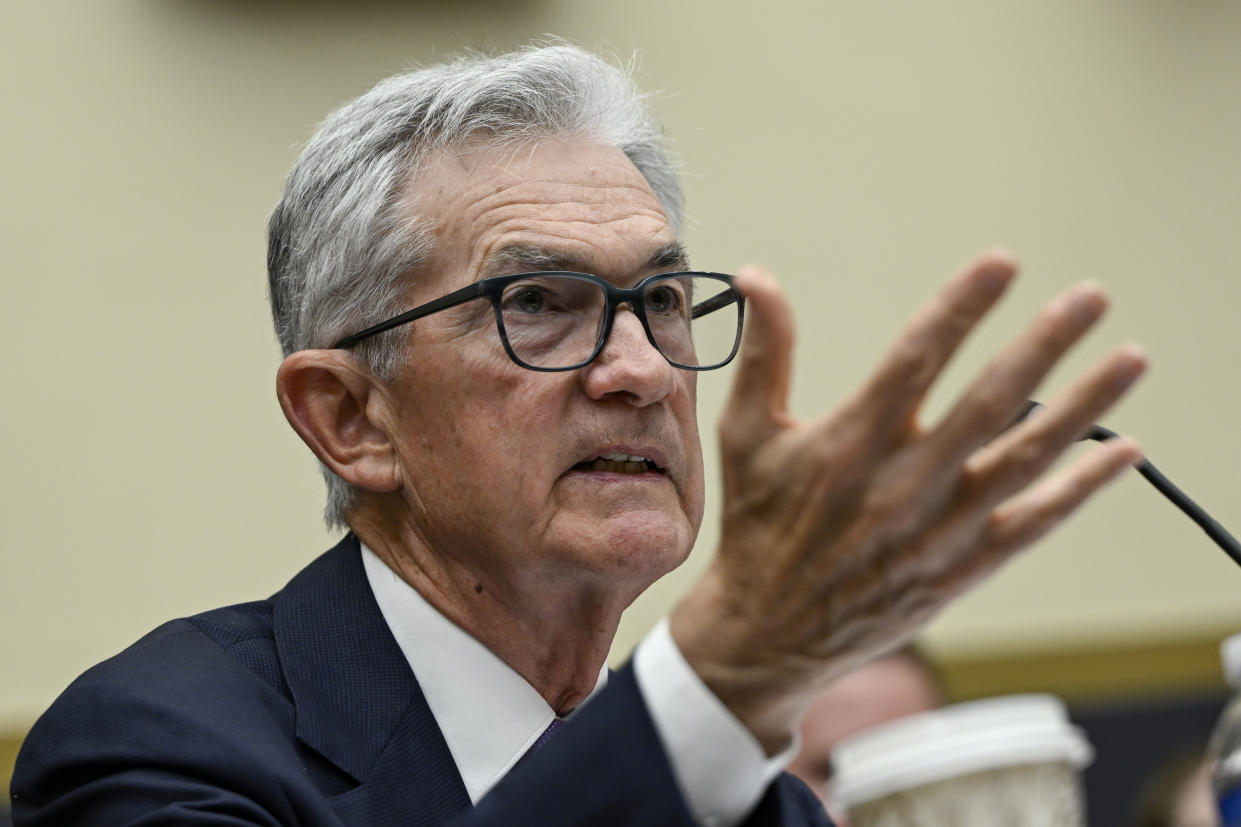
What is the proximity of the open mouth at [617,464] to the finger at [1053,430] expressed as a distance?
0.87m

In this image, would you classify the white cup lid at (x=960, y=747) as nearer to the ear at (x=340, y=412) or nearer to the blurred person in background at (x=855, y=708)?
the ear at (x=340, y=412)

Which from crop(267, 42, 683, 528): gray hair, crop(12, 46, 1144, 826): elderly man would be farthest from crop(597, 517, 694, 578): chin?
crop(267, 42, 683, 528): gray hair

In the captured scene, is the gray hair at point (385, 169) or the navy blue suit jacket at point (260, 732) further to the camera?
the gray hair at point (385, 169)

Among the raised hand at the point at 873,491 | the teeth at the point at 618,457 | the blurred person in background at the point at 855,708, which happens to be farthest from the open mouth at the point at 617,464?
the blurred person in background at the point at 855,708

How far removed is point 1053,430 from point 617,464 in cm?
94

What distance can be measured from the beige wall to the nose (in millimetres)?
2076

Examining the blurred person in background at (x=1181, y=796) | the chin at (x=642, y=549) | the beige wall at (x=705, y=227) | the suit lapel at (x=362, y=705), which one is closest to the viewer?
the suit lapel at (x=362, y=705)

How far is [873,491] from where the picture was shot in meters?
1.22


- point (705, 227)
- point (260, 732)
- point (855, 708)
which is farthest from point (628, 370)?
point (705, 227)

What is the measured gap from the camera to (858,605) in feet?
4.17

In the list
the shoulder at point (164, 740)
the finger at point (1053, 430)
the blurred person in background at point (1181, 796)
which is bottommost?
the blurred person in background at point (1181, 796)

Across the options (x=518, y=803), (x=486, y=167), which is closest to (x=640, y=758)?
(x=518, y=803)

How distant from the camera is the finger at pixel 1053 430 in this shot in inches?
45.0

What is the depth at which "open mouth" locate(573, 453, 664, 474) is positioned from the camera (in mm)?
2035
